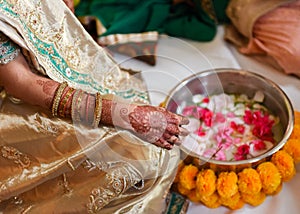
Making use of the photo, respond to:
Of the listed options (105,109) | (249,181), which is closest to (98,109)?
(105,109)

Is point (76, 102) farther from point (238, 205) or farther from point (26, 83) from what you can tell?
point (238, 205)

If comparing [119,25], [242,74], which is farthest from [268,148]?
[119,25]

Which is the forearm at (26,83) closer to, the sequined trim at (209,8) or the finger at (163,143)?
the finger at (163,143)

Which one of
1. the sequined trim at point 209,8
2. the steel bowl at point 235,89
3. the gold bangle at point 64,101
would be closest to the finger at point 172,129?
the gold bangle at point 64,101

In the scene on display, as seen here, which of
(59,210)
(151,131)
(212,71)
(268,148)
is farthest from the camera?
(212,71)

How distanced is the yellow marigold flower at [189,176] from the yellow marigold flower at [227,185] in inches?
2.9

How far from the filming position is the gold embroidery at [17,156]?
1.26m

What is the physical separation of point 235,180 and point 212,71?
0.43 m

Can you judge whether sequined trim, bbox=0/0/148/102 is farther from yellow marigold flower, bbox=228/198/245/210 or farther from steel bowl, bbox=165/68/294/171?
yellow marigold flower, bbox=228/198/245/210

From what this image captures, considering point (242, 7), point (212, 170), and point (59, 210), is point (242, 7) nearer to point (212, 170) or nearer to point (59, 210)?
point (212, 170)

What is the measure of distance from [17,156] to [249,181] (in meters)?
0.64

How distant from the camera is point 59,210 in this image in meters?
1.26

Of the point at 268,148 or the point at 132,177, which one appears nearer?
the point at 132,177

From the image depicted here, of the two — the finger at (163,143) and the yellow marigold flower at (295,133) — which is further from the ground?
the finger at (163,143)
